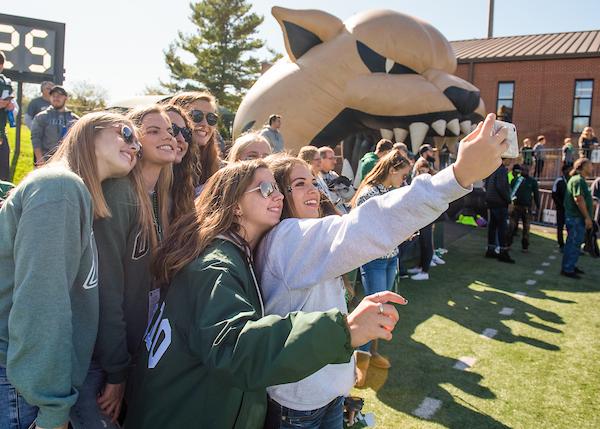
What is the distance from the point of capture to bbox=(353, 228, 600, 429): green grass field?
3.36 meters

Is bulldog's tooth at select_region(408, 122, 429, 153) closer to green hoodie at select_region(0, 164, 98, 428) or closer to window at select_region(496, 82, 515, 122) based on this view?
green hoodie at select_region(0, 164, 98, 428)

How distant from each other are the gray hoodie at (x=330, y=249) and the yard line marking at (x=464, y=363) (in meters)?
2.51

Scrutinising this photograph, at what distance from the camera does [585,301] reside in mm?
6199

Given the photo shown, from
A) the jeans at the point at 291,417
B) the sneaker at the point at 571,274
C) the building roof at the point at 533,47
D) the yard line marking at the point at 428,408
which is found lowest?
the yard line marking at the point at 428,408

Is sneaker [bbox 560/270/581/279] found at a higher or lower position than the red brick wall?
lower

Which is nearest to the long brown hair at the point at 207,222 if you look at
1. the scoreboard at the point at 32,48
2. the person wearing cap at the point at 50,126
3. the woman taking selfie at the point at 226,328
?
the woman taking selfie at the point at 226,328

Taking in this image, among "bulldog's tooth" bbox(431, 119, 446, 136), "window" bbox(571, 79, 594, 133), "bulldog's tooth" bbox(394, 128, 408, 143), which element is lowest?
"bulldog's tooth" bbox(394, 128, 408, 143)

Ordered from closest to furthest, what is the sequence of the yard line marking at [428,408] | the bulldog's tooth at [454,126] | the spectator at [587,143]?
the yard line marking at [428,408], the bulldog's tooth at [454,126], the spectator at [587,143]

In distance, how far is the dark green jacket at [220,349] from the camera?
3.93 feet

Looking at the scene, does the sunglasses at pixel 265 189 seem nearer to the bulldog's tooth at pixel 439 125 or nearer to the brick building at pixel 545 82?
the bulldog's tooth at pixel 439 125

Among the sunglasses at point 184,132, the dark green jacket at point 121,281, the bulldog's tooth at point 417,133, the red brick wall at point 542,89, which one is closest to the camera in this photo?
the dark green jacket at point 121,281

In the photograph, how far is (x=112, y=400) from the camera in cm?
176

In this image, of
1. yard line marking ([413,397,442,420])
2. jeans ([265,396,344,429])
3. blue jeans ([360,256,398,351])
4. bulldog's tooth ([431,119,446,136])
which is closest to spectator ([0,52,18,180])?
blue jeans ([360,256,398,351])

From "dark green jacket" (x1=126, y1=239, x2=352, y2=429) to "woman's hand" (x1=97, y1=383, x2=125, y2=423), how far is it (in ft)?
0.63
